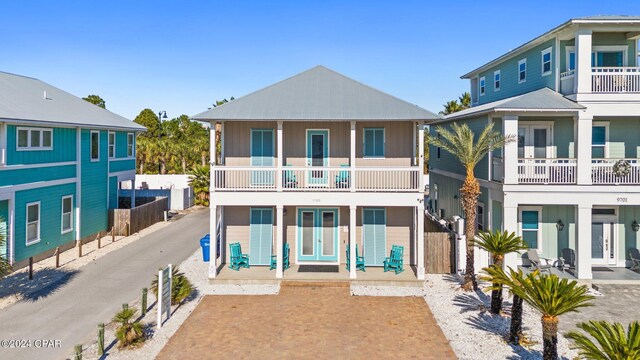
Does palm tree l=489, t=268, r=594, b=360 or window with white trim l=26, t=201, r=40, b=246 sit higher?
window with white trim l=26, t=201, r=40, b=246

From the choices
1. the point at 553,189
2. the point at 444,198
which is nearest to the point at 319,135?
the point at 553,189

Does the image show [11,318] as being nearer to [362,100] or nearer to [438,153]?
[362,100]

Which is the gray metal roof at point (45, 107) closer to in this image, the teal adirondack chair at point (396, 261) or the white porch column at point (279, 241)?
the white porch column at point (279, 241)

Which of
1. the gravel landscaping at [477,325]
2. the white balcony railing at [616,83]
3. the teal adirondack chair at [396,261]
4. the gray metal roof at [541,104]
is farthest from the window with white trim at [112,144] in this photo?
the white balcony railing at [616,83]

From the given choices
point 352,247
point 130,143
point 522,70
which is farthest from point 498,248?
point 130,143

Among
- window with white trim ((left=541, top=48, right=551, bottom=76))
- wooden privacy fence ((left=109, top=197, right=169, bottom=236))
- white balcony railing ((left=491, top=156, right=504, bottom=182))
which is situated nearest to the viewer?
white balcony railing ((left=491, top=156, right=504, bottom=182))

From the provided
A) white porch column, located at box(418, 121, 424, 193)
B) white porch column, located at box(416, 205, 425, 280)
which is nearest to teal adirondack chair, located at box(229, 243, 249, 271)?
white porch column, located at box(416, 205, 425, 280)

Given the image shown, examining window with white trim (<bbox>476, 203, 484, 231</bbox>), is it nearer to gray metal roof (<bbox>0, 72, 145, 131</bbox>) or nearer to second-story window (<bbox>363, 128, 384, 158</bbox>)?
second-story window (<bbox>363, 128, 384, 158</bbox>)
